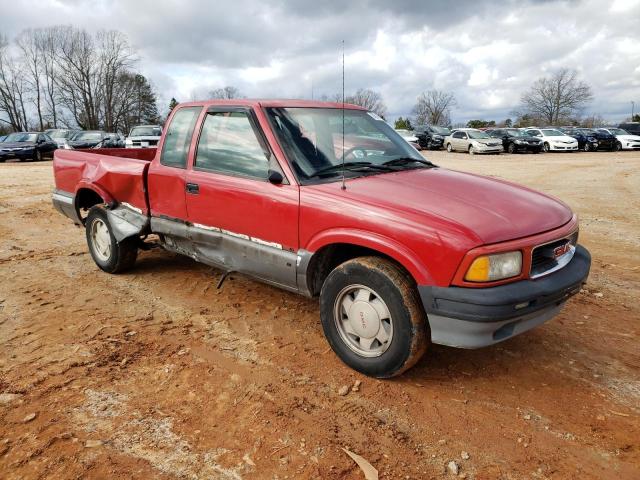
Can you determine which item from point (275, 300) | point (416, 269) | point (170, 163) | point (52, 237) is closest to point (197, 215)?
point (170, 163)

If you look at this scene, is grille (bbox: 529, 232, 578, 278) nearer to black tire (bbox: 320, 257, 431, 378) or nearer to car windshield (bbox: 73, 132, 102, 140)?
black tire (bbox: 320, 257, 431, 378)

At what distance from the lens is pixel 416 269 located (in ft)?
9.30

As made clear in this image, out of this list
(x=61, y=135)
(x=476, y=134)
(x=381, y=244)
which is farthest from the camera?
(x=476, y=134)

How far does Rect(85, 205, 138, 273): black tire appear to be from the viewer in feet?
16.9

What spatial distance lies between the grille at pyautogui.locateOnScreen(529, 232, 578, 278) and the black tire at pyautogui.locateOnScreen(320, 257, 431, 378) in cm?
74

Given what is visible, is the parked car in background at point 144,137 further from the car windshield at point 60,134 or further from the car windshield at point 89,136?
the car windshield at point 60,134

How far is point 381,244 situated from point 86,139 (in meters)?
25.6

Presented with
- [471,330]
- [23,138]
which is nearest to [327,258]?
[471,330]

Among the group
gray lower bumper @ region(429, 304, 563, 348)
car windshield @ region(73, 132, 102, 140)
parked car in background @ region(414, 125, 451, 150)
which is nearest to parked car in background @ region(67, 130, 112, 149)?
car windshield @ region(73, 132, 102, 140)

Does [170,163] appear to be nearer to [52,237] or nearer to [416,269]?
[416,269]

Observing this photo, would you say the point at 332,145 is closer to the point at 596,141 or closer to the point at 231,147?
the point at 231,147

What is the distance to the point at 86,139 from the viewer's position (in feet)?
81.4

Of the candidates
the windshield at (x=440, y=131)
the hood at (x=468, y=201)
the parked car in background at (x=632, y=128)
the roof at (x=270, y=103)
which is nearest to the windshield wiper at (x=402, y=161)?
the hood at (x=468, y=201)

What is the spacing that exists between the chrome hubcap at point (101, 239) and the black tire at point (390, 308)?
311 centimetres
